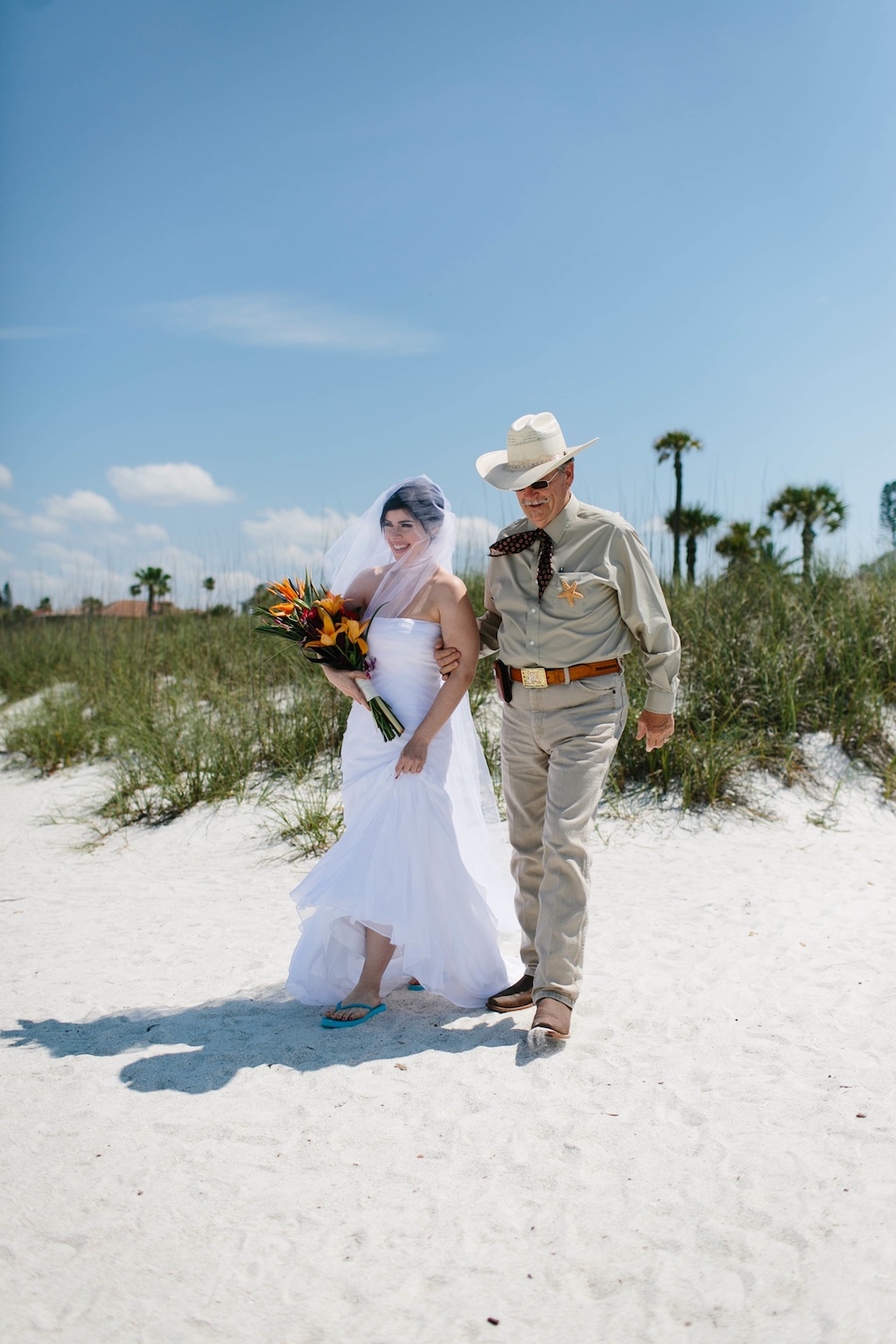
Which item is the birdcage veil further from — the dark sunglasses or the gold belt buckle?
the gold belt buckle

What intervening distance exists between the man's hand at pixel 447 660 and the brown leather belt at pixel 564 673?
0.25 metres

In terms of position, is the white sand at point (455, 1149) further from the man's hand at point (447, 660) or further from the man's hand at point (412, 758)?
the man's hand at point (447, 660)

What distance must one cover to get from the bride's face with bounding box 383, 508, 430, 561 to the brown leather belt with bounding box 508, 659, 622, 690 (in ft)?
2.01

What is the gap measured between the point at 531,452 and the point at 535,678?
0.82m

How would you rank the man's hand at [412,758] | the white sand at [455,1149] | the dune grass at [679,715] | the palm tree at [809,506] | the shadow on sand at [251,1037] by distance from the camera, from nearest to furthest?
the white sand at [455,1149]
the shadow on sand at [251,1037]
the man's hand at [412,758]
the dune grass at [679,715]
the palm tree at [809,506]

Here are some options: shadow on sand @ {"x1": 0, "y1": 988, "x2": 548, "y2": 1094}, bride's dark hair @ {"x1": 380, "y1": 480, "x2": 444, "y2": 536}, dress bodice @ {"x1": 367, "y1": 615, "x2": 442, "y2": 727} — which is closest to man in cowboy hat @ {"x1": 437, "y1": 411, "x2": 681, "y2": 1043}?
dress bodice @ {"x1": 367, "y1": 615, "x2": 442, "y2": 727}

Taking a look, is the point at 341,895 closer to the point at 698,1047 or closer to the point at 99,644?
the point at 698,1047

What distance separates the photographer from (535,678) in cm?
342

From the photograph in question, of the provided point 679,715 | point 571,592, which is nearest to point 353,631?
point 571,592

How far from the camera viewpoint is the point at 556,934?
10.8 ft

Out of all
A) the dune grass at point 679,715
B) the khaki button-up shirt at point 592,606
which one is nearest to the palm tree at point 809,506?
the dune grass at point 679,715

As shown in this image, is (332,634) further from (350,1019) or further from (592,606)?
(350,1019)

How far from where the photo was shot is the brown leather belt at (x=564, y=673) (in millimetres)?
3379

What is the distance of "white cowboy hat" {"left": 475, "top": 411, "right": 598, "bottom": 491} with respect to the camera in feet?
11.1
